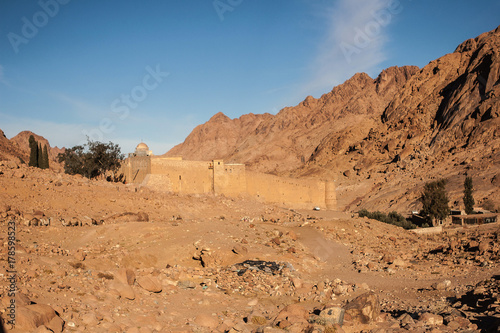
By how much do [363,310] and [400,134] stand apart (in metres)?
58.3

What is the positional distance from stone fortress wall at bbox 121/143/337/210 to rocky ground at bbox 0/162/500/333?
109 inches

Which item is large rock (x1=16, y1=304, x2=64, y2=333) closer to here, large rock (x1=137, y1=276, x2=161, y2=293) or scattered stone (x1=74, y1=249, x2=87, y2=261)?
large rock (x1=137, y1=276, x2=161, y2=293)

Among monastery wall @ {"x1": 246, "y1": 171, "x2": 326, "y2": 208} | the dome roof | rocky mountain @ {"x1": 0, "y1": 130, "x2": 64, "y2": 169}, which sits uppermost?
rocky mountain @ {"x1": 0, "y1": 130, "x2": 64, "y2": 169}

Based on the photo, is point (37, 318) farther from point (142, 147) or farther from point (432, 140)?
point (432, 140)

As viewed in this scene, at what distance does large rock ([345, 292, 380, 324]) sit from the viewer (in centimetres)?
1020

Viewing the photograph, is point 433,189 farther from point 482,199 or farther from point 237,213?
point 237,213

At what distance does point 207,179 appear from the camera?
27484 mm

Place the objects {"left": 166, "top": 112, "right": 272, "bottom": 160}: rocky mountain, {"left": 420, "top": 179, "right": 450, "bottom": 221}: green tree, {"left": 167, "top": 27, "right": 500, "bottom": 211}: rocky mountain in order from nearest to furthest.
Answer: {"left": 420, "top": 179, "right": 450, "bottom": 221}: green tree → {"left": 167, "top": 27, "right": 500, "bottom": 211}: rocky mountain → {"left": 166, "top": 112, "right": 272, "bottom": 160}: rocky mountain

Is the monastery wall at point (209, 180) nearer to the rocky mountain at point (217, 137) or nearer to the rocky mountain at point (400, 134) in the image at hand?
the rocky mountain at point (400, 134)

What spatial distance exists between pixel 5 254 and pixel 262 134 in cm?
9466

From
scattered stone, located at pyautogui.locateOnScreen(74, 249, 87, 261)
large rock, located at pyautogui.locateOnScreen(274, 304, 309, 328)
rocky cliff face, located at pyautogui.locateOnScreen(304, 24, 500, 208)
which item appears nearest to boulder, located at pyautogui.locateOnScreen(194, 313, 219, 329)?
large rock, located at pyautogui.locateOnScreen(274, 304, 309, 328)

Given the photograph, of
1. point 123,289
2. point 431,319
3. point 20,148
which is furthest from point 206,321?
point 20,148

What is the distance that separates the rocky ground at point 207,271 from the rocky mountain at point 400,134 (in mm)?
24665

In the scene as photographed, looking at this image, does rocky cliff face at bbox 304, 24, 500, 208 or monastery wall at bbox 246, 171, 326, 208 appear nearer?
monastery wall at bbox 246, 171, 326, 208
